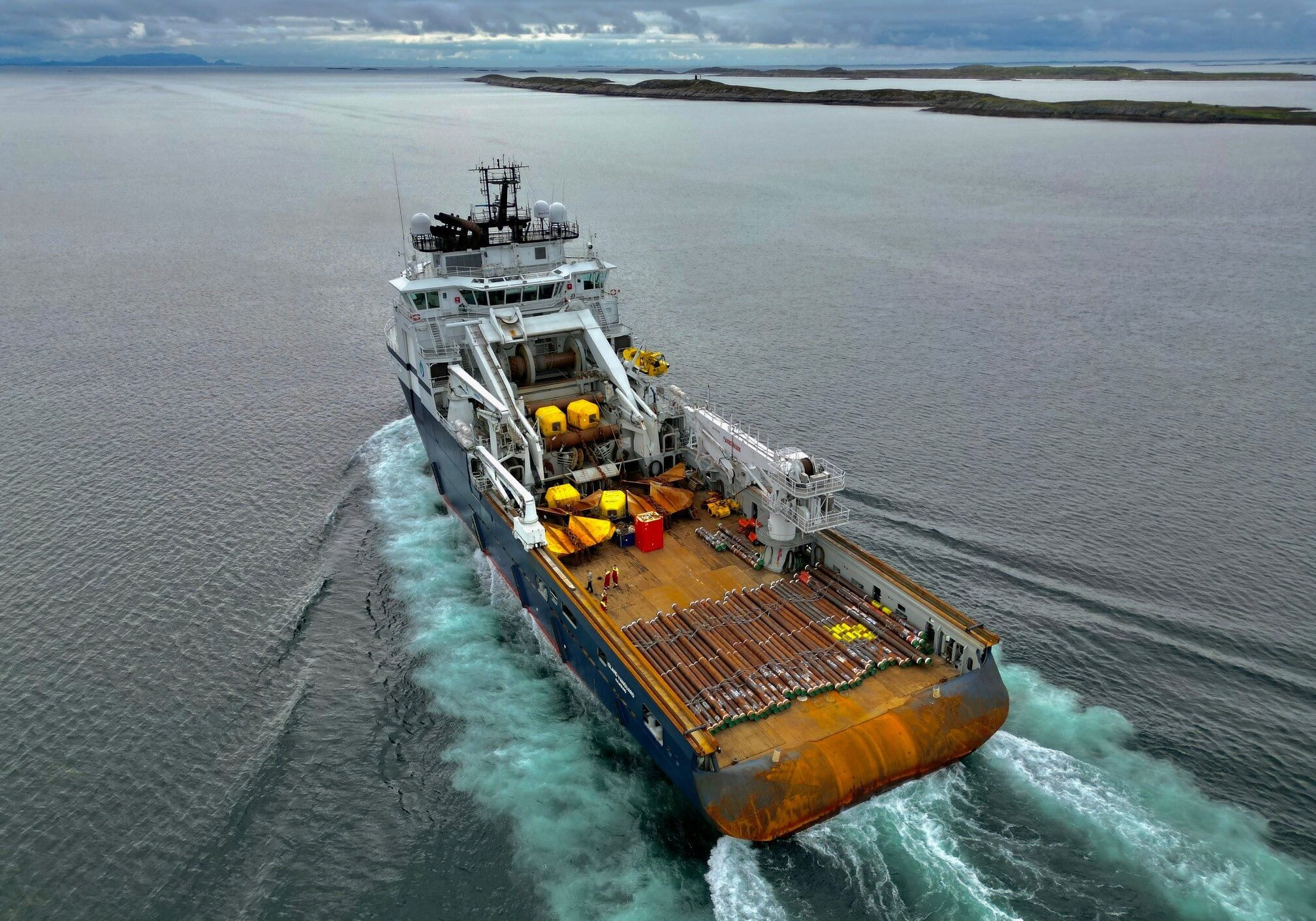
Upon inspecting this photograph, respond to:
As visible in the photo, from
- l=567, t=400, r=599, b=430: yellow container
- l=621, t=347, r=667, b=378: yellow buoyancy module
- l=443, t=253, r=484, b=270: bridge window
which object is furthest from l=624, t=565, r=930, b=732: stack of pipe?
l=443, t=253, r=484, b=270: bridge window

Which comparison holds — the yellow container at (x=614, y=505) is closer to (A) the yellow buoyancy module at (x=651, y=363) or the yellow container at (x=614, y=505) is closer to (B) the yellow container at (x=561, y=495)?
(B) the yellow container at (x=561, y=495)

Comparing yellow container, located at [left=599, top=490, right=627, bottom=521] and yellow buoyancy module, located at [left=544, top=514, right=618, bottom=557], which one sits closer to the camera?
yellow buoyancy module, located at [left=544, top=514, right=618, bottom=557]

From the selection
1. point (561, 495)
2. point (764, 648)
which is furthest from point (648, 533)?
point (764, 648)

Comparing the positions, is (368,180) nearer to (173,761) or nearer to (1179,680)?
(173,761)

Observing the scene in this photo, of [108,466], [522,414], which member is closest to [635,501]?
[522,414]

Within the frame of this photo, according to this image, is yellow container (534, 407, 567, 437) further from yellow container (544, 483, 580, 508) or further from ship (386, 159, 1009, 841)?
yellow container (544, 483, 580, 508)

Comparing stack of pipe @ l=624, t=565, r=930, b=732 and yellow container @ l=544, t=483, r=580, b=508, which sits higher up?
stack of pipe @ l=624, t=565, r=930, b=732

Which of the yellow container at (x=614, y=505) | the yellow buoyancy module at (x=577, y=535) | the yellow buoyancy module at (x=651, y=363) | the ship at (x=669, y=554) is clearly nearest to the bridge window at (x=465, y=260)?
the ship at (x=669, y=554)
